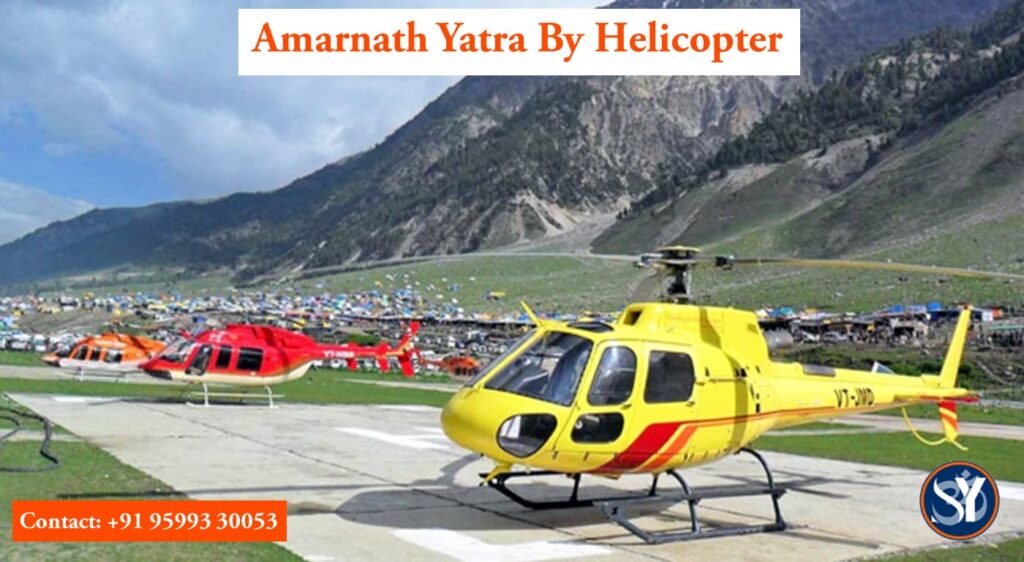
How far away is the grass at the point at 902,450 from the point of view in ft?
56.6

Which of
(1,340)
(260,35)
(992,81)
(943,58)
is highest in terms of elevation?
(943,58)

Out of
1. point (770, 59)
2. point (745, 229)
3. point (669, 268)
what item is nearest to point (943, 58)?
point (745, 229)

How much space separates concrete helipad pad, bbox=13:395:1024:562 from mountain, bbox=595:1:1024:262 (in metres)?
72.8

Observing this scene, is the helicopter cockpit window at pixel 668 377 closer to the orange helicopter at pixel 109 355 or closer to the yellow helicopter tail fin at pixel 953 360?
the yellow helicopter tail fin at pixel 953 360

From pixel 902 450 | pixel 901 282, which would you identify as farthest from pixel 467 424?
pixel 901 282

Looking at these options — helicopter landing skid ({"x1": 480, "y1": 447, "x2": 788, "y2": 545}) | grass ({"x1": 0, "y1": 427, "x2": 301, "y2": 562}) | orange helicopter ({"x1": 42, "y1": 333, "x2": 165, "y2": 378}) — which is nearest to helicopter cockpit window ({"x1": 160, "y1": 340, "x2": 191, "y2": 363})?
orange helicopter ({"x1": 42, "y1": 333, "x2": 165, "y2": 378})

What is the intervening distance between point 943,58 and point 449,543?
186 meters

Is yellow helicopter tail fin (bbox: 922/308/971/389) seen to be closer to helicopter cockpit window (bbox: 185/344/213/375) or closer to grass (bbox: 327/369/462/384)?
helicopter cockpit window (bbox: 185/344/213/375)

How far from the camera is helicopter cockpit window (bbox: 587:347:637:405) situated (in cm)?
977

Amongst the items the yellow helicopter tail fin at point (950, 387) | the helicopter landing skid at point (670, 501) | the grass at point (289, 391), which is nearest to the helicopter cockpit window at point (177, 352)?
the grass at point (289, 391)

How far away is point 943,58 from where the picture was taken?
171250 mm

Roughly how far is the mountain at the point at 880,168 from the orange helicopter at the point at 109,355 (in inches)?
2760

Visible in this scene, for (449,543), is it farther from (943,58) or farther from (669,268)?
(943,58)

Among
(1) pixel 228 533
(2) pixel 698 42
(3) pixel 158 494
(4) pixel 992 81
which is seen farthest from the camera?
(4) pixel 992 81
